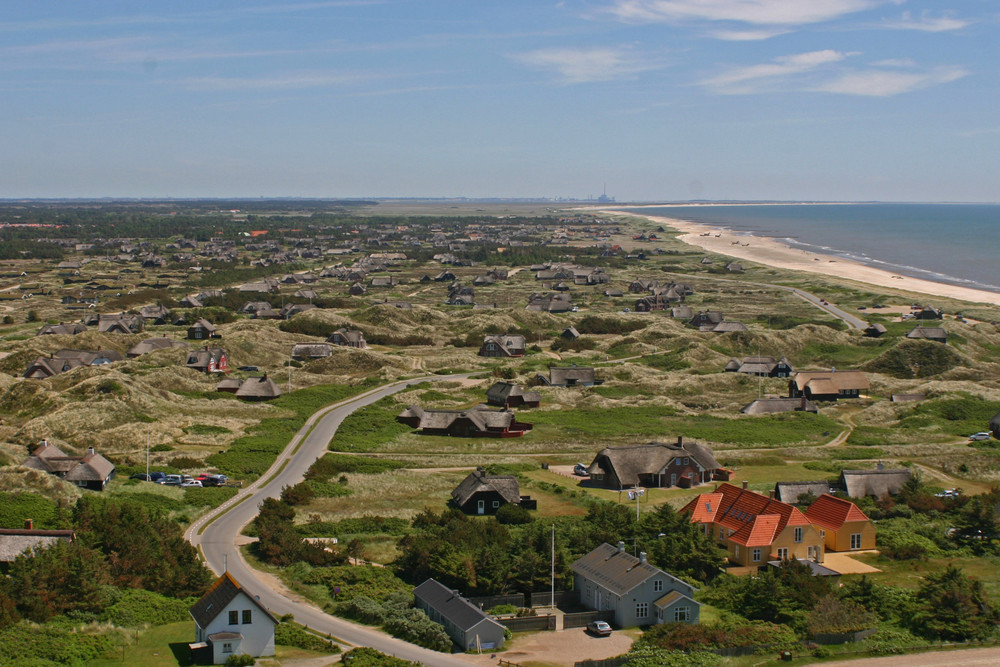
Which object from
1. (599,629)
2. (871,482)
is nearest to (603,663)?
(599,629)

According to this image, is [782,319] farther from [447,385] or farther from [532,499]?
[532,499]

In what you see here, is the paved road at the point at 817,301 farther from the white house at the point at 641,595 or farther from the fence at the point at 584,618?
the fence at the point at 584,618

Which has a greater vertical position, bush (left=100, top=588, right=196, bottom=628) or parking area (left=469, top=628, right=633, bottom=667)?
bush (left=100, top=588, right=196, bottom=628)

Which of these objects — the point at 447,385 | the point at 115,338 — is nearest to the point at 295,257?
the point at 115,338

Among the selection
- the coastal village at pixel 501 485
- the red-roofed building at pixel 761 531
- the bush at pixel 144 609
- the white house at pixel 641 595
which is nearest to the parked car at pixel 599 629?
the coastal village at pixel 501 485

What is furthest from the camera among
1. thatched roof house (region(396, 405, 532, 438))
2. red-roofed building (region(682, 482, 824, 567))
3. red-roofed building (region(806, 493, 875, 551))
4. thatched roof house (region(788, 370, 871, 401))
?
thatched roof house (region(788, 370, 871, 401))

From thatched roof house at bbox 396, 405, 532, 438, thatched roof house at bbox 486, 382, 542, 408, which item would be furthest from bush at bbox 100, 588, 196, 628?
thatched roof house at bbox 486, 382, 542, 408

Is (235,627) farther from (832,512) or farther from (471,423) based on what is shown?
(471,423)

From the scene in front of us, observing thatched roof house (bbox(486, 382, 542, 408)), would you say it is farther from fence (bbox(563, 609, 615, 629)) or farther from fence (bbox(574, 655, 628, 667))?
fence (bbox(574, 655, 628, 667))
